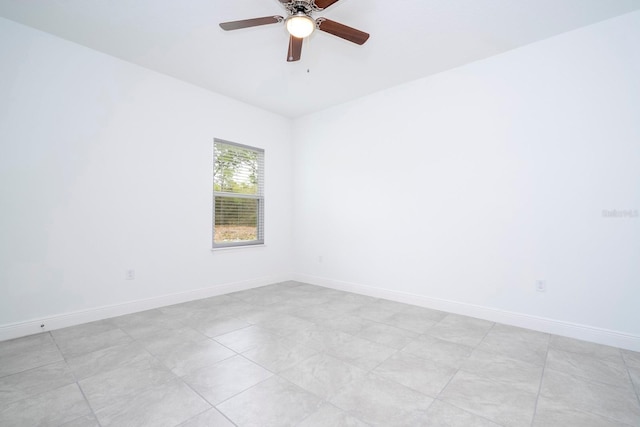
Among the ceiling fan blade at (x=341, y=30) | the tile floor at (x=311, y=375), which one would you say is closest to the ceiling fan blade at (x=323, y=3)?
the ceiling fan blade at (x=341, y=30)

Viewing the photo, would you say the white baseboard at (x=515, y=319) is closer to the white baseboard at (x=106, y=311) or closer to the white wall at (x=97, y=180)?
the white baseboard at (x=106, y=311)

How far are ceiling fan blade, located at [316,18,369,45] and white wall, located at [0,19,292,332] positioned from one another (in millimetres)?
2297

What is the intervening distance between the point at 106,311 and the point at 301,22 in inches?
132

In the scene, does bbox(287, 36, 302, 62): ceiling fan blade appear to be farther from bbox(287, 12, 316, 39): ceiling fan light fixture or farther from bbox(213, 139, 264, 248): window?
bbox(213, 139, 264, 248): window

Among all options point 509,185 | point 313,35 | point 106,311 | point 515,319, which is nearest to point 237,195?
point 106,311

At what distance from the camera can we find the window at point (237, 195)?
160 inches

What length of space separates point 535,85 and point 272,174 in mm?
3565

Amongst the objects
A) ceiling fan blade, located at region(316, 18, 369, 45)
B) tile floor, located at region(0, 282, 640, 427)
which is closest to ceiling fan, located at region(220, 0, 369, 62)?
ceiling fan blade, located at region(316, 18, 369, 45)

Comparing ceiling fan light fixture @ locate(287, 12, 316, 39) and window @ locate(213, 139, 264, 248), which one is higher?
ceiling fan light fixture @ locate(287, 12, 316, 39)

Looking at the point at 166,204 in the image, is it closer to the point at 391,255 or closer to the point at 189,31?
the point at 189,31

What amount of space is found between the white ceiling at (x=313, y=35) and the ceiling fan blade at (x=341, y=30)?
263mm

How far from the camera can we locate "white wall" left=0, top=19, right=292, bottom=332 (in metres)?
2.55

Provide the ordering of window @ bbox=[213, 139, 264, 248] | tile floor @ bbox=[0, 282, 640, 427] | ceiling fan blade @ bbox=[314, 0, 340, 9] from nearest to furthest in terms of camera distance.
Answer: tile floor @ bbox=[0, 282, 640, 427], ceiling fan blade @ bbox=[314, 0, 340, 9], window @ bbox=[213, 139, 264, 248]

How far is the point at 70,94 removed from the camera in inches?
111
